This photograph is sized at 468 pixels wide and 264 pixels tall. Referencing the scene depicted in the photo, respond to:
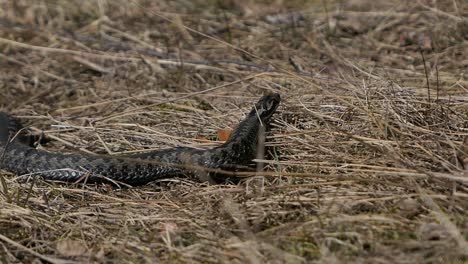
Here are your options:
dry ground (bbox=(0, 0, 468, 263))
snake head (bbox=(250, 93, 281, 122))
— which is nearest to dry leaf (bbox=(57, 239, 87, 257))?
dry ground (bbox=(0, 0, 468, 263))

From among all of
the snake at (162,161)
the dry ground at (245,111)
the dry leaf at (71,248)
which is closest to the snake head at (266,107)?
the snake at (162,161)

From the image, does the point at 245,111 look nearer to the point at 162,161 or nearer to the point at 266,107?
the point at 266,107

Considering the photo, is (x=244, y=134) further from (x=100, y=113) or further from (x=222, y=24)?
(x=222, y=24)

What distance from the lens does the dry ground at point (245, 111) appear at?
4340 mm

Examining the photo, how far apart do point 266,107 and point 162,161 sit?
104 cm

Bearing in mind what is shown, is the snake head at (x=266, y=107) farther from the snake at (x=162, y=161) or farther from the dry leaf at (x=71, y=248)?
the dry leaf at (x=71, y=248)

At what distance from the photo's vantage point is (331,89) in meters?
6.79

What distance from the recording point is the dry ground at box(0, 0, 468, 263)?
171 inches

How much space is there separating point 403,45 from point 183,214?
15.7ft

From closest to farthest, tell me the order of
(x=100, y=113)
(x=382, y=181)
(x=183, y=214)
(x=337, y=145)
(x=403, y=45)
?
(x=382, y=181)
(x=183, y=214)
(x=337, y=145)
(x=100, y=113)
(x=403, y=45)

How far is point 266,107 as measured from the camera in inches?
243

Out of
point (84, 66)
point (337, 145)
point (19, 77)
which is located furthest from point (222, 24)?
point (337, 145)

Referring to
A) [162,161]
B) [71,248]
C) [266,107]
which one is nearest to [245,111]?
[266,107]

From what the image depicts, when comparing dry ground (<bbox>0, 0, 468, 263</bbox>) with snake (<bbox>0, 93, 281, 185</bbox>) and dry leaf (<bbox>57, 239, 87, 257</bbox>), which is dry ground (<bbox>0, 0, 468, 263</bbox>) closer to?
dry leaf (<bbox>57, 239, 87, 257</bbox>)
